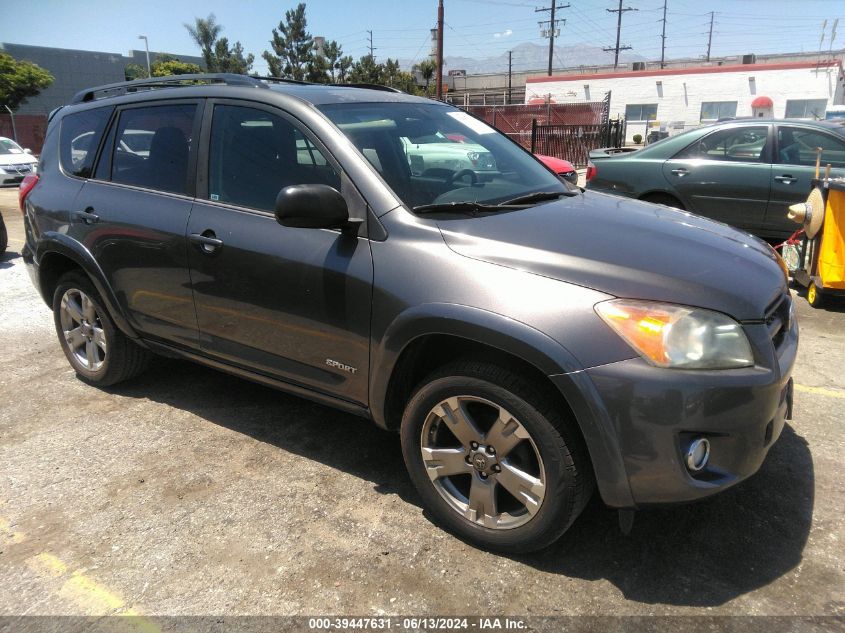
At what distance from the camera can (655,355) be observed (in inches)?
83.6

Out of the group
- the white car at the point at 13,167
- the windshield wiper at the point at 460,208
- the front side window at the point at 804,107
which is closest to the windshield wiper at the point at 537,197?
the windshield wiper at the point at 460,208

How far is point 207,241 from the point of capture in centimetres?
313

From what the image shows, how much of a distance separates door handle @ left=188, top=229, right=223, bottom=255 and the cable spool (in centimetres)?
506

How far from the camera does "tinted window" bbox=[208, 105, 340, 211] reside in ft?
9.64

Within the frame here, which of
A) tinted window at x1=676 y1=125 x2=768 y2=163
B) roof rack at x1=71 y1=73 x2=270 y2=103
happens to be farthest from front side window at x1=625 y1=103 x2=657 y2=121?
roof rack at x1=71 y1=73 x2=270 y2=103

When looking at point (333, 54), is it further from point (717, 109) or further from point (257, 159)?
point (257, 159)

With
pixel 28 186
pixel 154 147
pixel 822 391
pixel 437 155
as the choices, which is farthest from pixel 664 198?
pixel 28 186

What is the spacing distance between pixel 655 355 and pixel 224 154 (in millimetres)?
2281

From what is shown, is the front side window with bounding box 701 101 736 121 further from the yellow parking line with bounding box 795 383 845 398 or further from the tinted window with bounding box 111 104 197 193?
the tinted window with bounding box 111 104 197 193

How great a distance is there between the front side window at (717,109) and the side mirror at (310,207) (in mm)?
45731

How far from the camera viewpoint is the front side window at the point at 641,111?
148 feet

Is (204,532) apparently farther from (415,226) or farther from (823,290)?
(823,290)

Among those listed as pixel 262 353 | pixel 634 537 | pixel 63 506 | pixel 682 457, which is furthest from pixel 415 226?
pixel 63 506

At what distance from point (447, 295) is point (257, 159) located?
1330 millimetres
